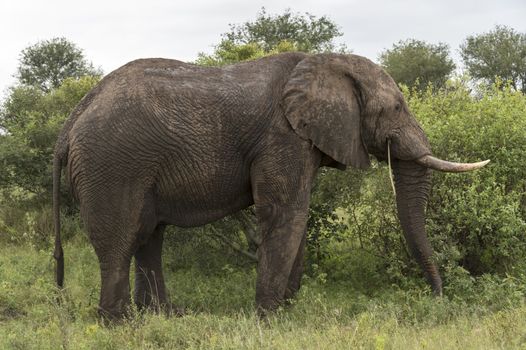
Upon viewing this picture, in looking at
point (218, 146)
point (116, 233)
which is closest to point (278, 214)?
point (218, 146)

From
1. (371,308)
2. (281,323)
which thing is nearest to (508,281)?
(371,308)

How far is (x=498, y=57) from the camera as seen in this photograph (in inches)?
1613

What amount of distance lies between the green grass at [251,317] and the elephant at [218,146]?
51 cm

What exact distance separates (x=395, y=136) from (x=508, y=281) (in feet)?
6.98

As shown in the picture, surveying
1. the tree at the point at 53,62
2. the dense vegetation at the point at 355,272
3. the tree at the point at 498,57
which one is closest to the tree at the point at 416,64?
the tree at the point at 498,57

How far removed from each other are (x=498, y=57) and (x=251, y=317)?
122 ft

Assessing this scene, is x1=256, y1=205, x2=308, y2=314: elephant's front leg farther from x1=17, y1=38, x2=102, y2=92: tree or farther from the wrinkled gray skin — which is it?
x1=17, y1=38, x2=102, y2=92: tree

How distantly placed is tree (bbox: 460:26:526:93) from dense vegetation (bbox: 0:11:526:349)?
102 feet

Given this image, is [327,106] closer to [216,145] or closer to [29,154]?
[216,145]

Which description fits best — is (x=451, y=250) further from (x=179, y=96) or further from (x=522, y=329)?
(x=179, y=96)

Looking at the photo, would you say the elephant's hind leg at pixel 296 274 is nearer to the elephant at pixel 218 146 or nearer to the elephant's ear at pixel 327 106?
the elephant at pixel 218 146

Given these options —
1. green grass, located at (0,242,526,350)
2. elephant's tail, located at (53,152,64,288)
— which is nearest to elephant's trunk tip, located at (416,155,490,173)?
green grass, located at (0,242,526,350)

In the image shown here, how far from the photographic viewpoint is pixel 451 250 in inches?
340

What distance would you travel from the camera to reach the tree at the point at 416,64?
39.2m
